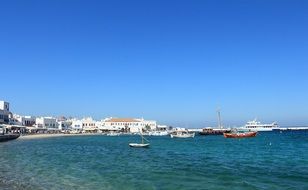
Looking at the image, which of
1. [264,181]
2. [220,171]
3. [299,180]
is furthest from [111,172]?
[299,180]

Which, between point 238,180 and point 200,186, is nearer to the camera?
point 200,186

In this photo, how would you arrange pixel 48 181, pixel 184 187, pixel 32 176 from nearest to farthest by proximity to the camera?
pixel 184 187 → pixel 48 181 → pixel 32 176

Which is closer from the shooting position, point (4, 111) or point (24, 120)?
point (4, 111)

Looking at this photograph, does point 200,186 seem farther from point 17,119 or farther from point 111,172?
point 17,119

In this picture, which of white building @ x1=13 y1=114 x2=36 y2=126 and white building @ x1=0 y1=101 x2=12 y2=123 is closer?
white building @ x1=0 y1=101 x2=12 y2=123

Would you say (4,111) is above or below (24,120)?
above

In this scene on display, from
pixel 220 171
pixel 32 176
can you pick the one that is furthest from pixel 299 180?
pixel 32 176

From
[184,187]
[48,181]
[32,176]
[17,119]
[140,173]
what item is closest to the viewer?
[184,187]

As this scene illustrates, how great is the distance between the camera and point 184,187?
25.3m

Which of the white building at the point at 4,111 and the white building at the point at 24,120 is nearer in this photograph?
the white building at the point at 4,111

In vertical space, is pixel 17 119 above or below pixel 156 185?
above

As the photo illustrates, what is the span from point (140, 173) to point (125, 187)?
6.88m

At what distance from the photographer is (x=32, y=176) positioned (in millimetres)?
30203

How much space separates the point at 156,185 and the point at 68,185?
5.67 metres
